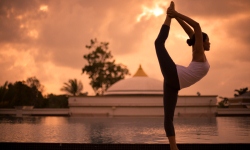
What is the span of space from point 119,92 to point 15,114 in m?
10.3

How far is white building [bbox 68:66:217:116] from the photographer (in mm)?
33969

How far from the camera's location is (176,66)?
10.3 feet

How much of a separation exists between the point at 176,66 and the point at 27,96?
42182mm

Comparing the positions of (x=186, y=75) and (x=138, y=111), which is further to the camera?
(x=138, y=111)

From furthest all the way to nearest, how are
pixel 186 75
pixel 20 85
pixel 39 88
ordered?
pixel 39 88
pixel 20 85
pixel 186 75

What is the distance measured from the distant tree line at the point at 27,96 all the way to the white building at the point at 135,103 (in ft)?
29.6

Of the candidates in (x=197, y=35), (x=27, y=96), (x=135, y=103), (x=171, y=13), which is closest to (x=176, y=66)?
(x=197, y=35)

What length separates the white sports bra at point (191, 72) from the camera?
315 centimetres

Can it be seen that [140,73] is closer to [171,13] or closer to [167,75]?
[171,13]

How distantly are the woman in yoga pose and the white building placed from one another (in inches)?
1202

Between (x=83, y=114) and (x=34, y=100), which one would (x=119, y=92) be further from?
(x=34, y=100)
